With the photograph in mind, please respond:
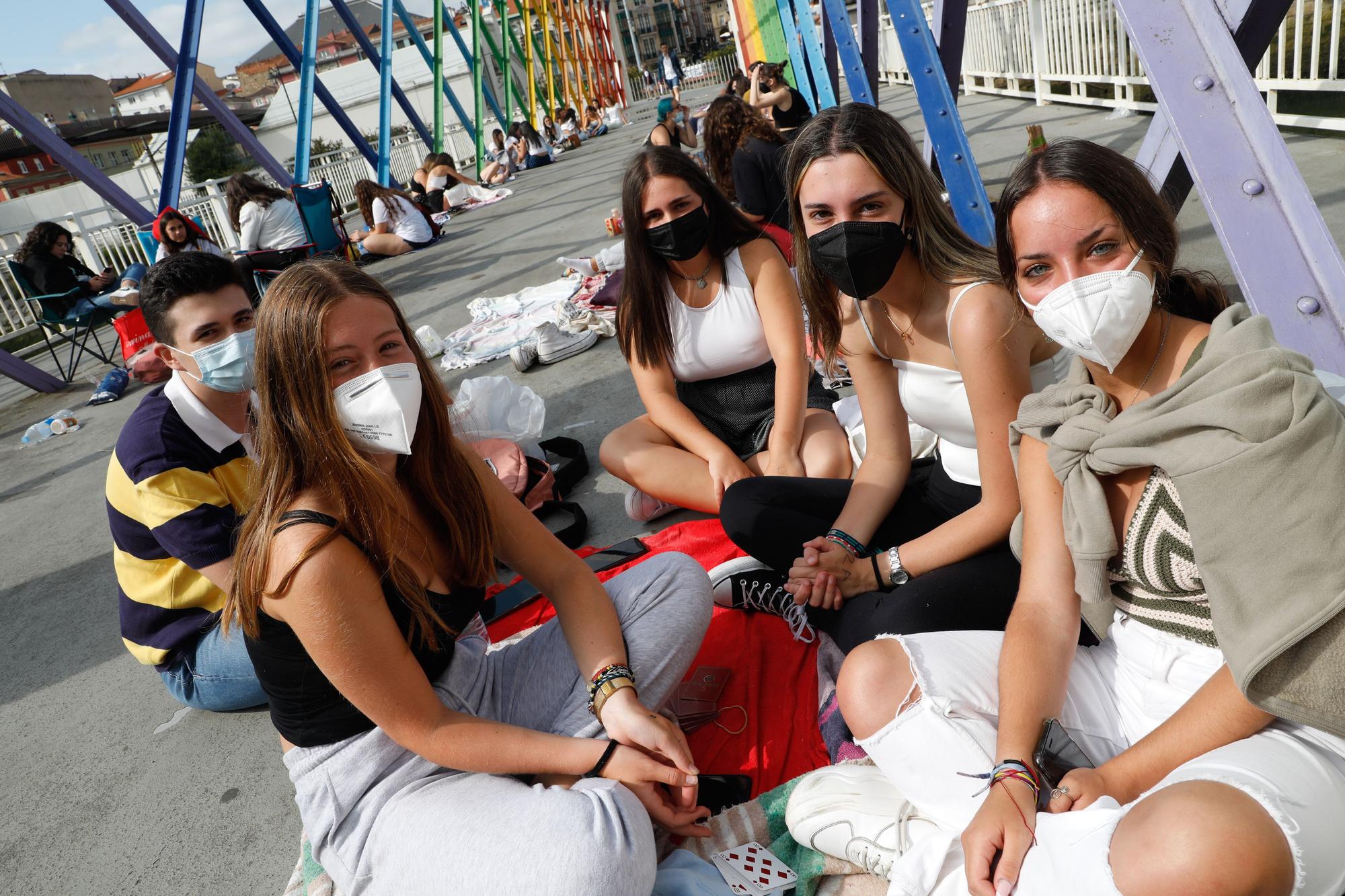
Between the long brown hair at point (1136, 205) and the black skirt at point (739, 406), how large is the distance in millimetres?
1680

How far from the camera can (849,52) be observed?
5801mm

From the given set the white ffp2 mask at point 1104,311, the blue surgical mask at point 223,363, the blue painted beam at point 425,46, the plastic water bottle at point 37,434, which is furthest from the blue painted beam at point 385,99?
the white ffp2 mask at point 1104,311

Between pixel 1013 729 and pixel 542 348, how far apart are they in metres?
4.67

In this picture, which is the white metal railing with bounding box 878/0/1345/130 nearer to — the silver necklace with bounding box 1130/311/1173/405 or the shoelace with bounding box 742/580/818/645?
the silver necklace with bounding box 1130/311/1173/405

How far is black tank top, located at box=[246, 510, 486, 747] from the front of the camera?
5.81 ft

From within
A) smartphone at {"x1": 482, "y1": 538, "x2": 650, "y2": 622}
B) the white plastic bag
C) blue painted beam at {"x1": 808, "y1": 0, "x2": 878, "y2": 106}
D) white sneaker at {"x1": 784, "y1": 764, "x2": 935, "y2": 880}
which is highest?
blue painted beam at {"x1": 808, "y1": 0, "x2": 878, "y2": 106}

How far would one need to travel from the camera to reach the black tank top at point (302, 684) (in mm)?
1771

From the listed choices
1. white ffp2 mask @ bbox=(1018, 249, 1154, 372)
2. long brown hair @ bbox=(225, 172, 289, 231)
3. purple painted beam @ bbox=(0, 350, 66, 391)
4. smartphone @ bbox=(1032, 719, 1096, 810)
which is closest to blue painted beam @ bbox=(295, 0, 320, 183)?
long brown hair @ bbox=(225, 172, 289, 231)

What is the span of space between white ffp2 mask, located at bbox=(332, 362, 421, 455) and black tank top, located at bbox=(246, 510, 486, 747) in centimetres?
24

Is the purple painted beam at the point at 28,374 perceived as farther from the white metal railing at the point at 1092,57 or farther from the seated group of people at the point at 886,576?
the white metal railing at the point at 1092,57

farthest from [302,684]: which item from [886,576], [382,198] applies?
[382,198]

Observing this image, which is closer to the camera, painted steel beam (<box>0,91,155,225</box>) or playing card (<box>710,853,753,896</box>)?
playing card (<box>710,853,753,896</box>)

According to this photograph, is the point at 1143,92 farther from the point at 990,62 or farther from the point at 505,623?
the point at 505,623

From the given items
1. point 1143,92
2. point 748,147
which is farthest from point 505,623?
point 1143,92
